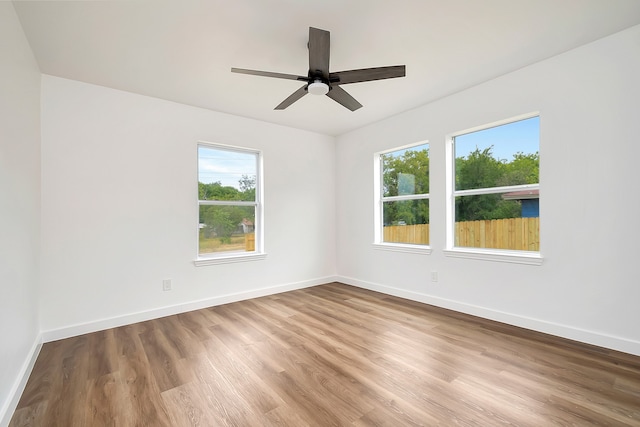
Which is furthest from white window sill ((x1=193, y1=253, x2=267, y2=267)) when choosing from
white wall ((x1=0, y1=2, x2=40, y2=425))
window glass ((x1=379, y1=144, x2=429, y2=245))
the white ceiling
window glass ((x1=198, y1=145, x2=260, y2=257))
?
the white ceiling

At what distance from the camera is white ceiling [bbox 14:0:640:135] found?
2.02 m

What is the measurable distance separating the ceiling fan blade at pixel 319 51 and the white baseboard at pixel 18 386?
2.84m

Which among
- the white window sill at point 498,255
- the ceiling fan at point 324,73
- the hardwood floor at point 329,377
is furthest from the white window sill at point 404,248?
the ceiling fan at point 324,73

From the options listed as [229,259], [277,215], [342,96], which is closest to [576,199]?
[342,96]

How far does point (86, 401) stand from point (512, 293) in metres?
→ 3.72

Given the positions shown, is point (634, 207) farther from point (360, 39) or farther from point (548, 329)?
point (360, 39)

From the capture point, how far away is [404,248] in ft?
13.4

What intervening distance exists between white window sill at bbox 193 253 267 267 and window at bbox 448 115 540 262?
8.65 feet

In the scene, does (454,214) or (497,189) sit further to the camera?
(454,214)

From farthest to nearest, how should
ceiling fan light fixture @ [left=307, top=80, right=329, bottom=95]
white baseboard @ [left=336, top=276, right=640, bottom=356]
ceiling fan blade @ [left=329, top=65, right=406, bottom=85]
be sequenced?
1. white baseboard @ [left=336, top=276, right=640, bottom=356]
2. ceiling fan light fixture @ [left=307, top=80, right=329, bottom=95]
3. ceiling fan blade @ [left=329, top=65, right=406, bottom=85]

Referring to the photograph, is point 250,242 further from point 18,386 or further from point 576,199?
point 576,199

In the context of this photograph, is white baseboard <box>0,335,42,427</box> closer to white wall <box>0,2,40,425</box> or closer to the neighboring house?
white wall <box>0,2,40,425</box>

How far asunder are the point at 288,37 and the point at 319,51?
1.64ft

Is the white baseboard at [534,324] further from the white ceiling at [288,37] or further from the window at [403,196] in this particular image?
the white ceiling at [288,37]
